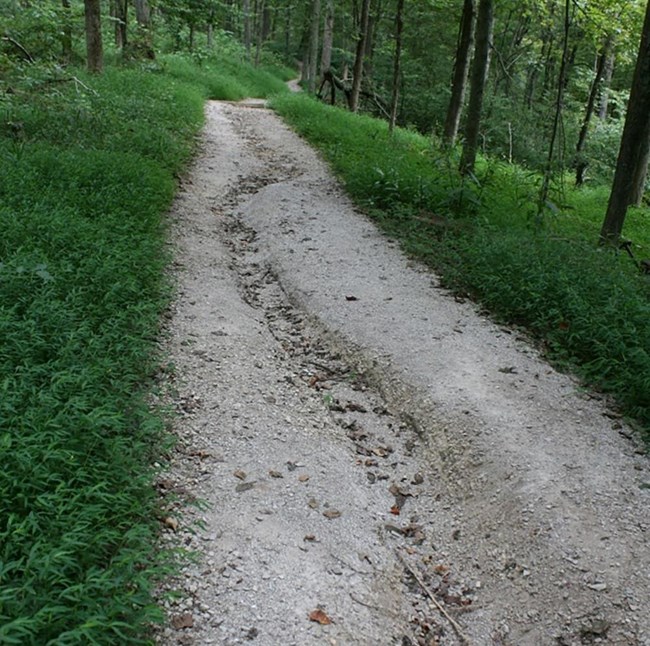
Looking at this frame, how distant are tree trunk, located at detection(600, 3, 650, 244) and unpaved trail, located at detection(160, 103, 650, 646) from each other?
135 inches

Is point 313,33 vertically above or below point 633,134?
above

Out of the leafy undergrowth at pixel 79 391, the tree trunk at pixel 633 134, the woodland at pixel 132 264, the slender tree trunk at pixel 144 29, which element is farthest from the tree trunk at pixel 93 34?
the tree trunk at pixel 633 134

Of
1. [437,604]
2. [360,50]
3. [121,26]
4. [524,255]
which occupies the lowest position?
[437,604]

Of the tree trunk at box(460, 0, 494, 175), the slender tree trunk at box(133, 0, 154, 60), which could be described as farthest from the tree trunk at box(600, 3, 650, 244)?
the slender tree trunk at box(133, 0, 154, 60)

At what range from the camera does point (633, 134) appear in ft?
26.2

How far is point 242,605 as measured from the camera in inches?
119

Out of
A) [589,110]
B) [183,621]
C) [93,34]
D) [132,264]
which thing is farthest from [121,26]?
[183,621]

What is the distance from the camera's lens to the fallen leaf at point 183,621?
2859 millimetres

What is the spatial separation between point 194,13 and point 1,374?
21.4 metres

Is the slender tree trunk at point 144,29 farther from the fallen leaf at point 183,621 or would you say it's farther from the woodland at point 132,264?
the fallen leaf at point 183,621

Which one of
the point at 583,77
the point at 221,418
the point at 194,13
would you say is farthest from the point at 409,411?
the point at 583,77

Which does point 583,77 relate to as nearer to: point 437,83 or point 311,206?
point 437,83

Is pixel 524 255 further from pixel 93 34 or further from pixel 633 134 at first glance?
pixel 93 34

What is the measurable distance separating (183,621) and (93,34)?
1528cm
